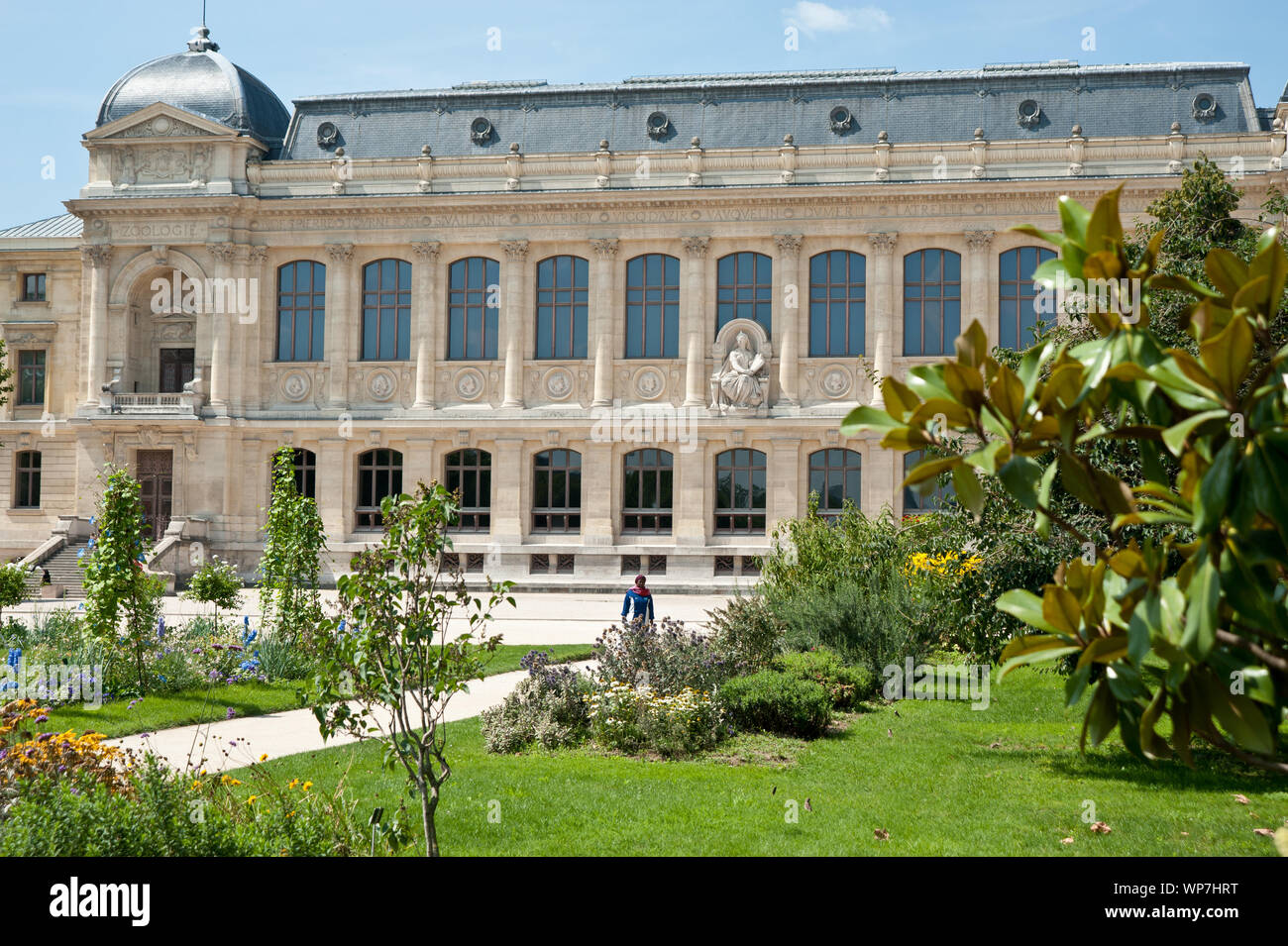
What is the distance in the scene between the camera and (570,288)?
41062 millimetres

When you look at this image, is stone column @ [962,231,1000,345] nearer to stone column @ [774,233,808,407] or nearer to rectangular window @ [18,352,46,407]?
stone column @ [774,233,808,407]

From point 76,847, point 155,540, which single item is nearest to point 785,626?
point 76,847

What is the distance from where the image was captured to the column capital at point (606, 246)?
4038 cm

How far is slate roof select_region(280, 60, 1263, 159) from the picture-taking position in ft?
130

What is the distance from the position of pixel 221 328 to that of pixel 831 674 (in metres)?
32.8

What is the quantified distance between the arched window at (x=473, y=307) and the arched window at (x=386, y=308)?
167cm

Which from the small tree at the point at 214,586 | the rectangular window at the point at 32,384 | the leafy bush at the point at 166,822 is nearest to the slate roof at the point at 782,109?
the rectangular window at the point at 32,384

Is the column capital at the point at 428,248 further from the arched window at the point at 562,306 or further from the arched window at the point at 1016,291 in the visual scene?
the arched window at the point at 1016,291

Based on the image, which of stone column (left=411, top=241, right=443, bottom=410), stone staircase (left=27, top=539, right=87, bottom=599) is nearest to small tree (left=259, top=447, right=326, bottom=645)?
stone staircase (left=27, top=539, right=87, bottom=599)

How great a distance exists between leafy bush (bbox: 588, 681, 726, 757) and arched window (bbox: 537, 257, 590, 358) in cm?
2858

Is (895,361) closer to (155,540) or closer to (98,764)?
(155,540)


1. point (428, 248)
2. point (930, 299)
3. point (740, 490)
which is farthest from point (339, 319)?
point (930, 299)

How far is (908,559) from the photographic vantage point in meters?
20.4

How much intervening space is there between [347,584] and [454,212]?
35.5 meters
